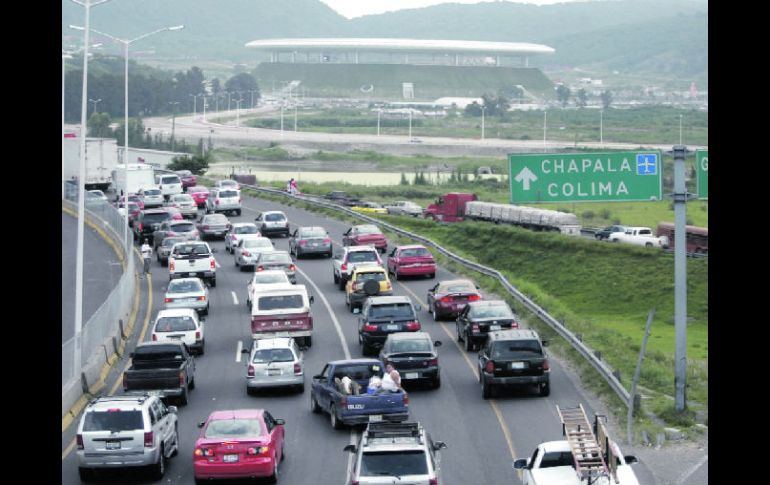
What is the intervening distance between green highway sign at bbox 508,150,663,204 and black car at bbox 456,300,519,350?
7.24m

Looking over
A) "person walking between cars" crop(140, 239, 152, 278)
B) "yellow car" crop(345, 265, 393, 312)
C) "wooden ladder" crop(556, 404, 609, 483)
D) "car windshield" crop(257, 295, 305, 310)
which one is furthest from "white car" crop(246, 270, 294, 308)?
"wooden ladder" crop(556, 404, 609, 483)

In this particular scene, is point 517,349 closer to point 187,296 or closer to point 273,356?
point 273,356

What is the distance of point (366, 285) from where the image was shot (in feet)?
156

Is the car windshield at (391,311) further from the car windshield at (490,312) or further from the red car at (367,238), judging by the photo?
the red car at (367,238)

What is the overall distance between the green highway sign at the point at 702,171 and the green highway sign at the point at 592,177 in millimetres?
887

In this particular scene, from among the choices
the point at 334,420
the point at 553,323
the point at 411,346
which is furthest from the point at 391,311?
the point at 334,420

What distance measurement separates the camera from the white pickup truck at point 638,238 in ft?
247

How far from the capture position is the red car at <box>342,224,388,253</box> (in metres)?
63.3

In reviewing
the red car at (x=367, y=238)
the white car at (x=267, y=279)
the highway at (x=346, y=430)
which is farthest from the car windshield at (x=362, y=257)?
the red car at (x=367, y=238)

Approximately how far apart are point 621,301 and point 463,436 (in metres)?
38.6
